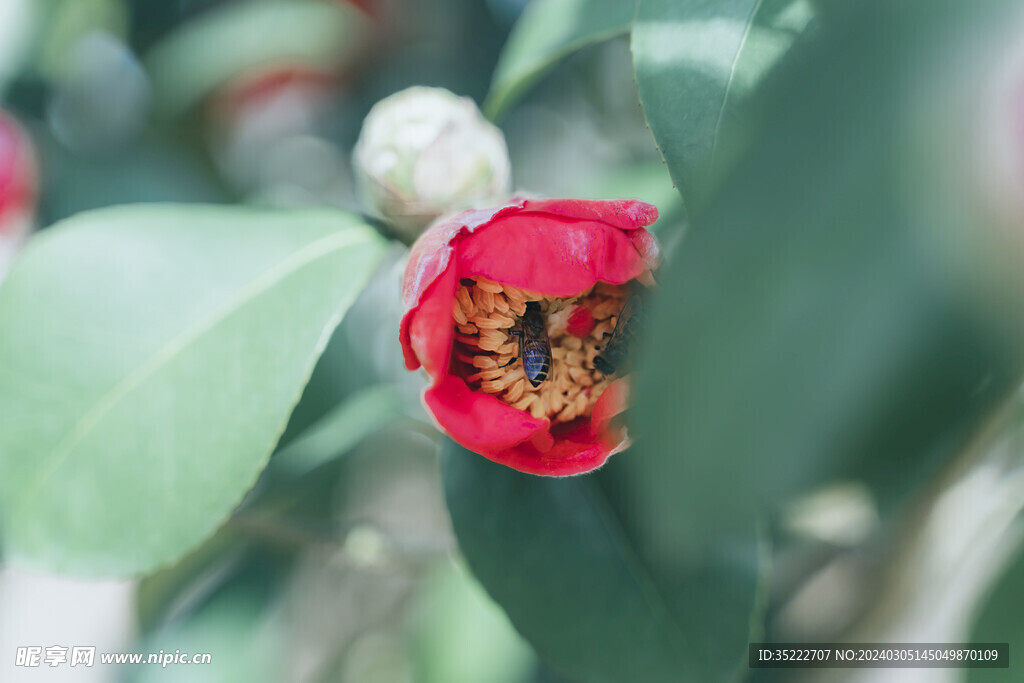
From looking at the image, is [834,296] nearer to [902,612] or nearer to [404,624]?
[902,612]

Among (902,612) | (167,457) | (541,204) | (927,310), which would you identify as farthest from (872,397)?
(902,612)

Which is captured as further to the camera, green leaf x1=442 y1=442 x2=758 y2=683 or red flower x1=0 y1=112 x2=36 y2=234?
red flower x1=0 y1=112 x2=36 y2=234

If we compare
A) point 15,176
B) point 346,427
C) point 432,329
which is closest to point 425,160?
point 432,329

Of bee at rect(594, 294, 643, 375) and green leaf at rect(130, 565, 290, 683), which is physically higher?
bee at rect(594, 294, 643, 375)

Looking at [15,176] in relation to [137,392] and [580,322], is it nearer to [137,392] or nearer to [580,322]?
[137,392]

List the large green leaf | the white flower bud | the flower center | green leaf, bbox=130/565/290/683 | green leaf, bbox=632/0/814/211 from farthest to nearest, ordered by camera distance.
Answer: green leaf, bbox=130/565/290/683, the white flower bud, the flower center, green leaf, bbox=632/0/814/211, the large green leaf

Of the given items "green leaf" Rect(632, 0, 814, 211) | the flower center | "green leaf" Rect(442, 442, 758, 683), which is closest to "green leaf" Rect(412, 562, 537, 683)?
"green leaf" Rect(442, 442, 758, 683)

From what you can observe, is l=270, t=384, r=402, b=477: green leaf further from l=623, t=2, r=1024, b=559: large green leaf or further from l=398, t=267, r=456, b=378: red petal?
l=623, t=2, r=1024, b=559: large green leaf

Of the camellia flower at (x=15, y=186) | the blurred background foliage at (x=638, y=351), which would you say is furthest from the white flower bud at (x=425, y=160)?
the camellia flower at (x=15, y=186)
